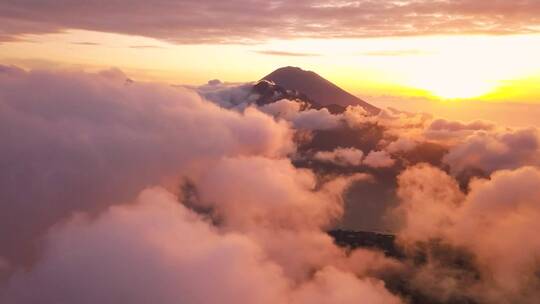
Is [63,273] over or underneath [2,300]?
over

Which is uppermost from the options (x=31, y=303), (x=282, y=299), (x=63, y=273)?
(x=63, y=273)

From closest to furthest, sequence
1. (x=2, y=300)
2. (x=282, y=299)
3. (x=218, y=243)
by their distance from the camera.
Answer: (x=2, y=300)
(x=218, y=243)
(x=282, y=299)

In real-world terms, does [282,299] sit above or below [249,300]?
below

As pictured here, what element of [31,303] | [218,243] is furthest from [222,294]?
[31,303]

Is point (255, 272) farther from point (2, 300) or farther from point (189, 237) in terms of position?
point (2, 300)

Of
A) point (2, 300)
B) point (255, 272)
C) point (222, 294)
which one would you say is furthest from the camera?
point (255, 272)

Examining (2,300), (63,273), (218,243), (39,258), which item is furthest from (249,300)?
(39,258)

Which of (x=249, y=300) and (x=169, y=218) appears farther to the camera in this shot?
(x=169, y=218)

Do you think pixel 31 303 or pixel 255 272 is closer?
pixel 31 303

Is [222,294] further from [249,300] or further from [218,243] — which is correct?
[218,243]
